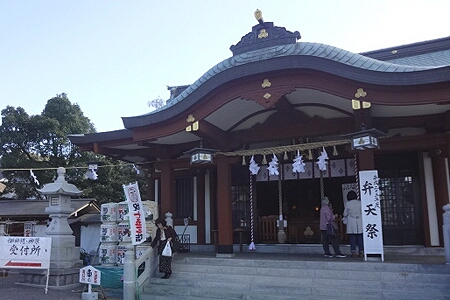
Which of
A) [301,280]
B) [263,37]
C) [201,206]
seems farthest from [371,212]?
[201,206]

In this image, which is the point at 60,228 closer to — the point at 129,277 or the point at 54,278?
the point at 54,278

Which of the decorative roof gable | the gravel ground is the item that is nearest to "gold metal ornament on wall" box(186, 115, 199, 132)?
the decorative roof gable

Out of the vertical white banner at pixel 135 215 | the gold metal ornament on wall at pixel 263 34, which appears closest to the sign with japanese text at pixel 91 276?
the vertical white banner at pixel 135 215

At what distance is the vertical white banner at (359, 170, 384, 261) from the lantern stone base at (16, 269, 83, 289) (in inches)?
298

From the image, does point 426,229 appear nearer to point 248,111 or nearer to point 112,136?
point 248,111

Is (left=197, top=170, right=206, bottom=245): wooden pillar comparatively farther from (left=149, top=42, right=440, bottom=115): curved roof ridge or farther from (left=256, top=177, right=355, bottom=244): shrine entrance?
(left=149, top=42, right=440, bottom=115): curved roof ridge

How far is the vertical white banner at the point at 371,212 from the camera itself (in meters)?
8.77

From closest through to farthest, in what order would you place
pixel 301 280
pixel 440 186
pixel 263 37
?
pixel 301 280
pixel 263 37
pixel 440 186

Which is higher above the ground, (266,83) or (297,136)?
(266,83)

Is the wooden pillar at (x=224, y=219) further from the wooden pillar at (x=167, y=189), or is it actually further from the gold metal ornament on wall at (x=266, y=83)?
the gold metal ornament on wall at (x=266, y=83)

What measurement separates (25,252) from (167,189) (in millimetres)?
4065

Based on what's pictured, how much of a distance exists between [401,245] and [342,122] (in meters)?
4.12

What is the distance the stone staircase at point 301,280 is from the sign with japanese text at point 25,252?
9.99 ft

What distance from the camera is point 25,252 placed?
1055 cm
